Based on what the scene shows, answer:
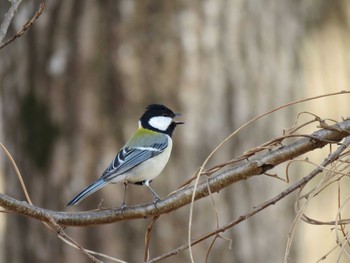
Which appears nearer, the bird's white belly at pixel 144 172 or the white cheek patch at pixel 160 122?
the bird's white belly at pixel 144 172

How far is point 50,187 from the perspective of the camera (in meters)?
3.30

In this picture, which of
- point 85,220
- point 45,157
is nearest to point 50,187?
point 45,157

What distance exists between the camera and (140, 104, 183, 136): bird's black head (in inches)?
113

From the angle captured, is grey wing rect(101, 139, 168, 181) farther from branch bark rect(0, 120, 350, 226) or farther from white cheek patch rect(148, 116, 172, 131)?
branch bark rect(0, 120, 350, 226)

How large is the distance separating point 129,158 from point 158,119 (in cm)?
40

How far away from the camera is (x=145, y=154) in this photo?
8.66 feet

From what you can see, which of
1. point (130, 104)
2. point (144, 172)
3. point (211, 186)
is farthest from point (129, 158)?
point (211, 186)

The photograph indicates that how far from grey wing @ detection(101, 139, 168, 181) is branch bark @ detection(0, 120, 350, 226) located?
0.86m

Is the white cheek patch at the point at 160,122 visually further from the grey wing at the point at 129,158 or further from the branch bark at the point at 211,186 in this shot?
the branch bark at the point at 211,186

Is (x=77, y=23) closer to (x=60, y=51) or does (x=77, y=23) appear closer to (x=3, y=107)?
(x=60, y=51)

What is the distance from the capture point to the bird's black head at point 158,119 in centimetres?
286

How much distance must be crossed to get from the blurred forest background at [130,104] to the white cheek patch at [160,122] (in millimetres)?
247

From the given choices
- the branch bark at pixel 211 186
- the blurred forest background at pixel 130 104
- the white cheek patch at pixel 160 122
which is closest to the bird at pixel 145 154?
the white cheek patch at pixel 160 122

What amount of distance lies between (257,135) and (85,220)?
2.03 metres
